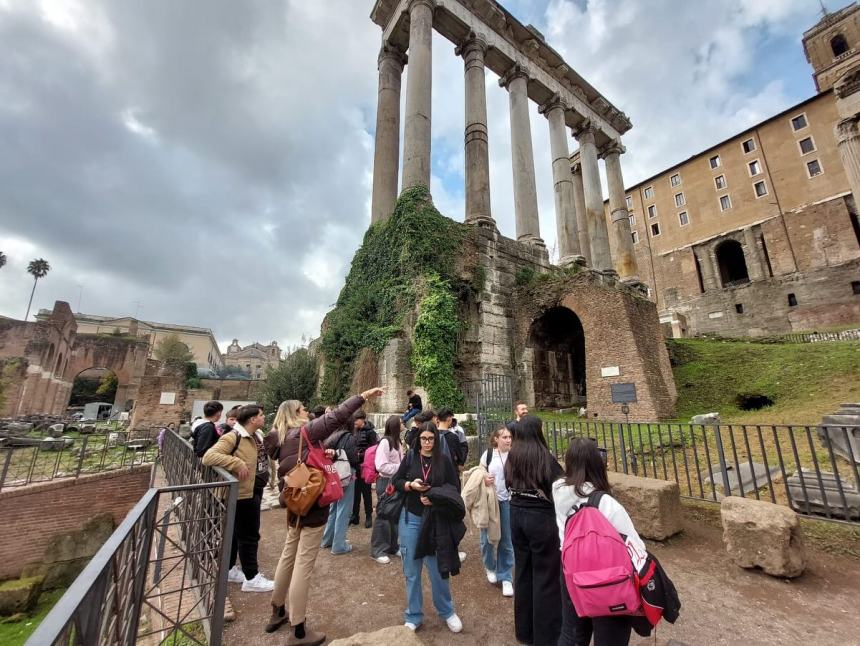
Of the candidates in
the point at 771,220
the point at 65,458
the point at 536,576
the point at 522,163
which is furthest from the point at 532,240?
the point at 771,220

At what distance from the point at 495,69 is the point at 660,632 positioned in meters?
19.5

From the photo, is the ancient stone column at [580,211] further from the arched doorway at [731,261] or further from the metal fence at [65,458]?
the arched doorway at [731,261]

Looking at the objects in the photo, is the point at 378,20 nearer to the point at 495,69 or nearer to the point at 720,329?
the point at 495,69

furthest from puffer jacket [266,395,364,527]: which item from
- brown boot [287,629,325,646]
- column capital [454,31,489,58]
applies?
column capital [454,31,489,58]

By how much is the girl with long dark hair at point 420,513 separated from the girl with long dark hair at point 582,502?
1.07 metres

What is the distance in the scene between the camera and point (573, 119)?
19.2 meters

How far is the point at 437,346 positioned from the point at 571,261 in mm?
8294

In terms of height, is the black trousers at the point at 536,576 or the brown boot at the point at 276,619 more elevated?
the black trousers at the point at 536,576

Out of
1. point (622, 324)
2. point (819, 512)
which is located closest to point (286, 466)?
point (819, 512)

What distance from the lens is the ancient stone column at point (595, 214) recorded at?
57.4 feet

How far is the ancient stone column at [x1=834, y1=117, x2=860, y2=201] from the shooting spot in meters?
25.1

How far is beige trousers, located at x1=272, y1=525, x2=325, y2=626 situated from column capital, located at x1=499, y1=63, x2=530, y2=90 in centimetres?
1874

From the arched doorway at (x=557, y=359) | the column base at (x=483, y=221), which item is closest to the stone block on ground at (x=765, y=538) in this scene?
the arched doorway at (x=557, y=359)

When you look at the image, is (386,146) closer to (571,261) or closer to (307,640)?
(571,261)
